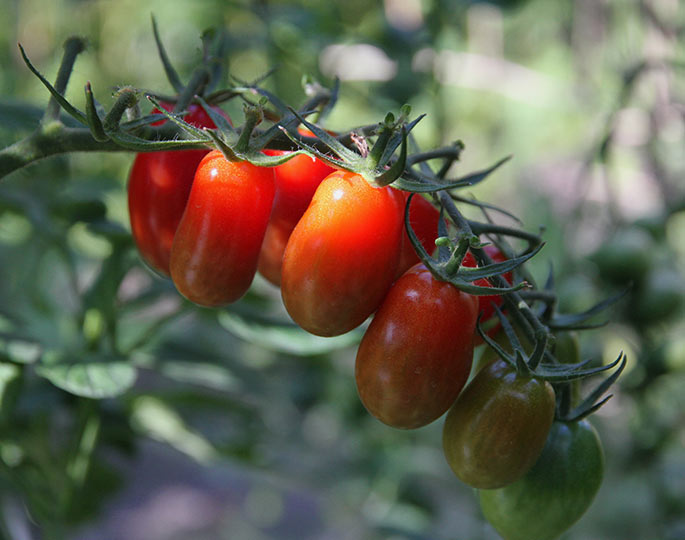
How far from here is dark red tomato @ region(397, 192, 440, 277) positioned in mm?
475

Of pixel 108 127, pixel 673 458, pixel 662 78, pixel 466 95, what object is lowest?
pixel 466 95

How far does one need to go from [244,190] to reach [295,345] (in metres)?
0.30

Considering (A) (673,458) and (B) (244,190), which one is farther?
(A) (673,458)

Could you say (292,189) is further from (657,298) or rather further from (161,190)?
(657,298)

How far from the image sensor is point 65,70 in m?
0.46

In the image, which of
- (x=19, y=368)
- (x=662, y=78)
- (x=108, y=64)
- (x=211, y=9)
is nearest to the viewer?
(x=19, y=368)

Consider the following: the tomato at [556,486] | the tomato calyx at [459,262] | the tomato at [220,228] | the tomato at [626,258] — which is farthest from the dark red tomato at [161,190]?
the tomato at [626,258]

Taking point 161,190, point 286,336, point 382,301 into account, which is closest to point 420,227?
point 382,301

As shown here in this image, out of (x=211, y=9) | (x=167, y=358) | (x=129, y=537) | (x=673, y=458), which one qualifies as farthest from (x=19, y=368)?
(x=129, y=537)

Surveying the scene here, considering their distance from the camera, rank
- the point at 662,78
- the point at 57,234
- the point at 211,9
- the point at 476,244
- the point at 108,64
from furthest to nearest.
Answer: the point at 108,64, the point at 211,9, the point at 662,78, the point at 57,234, the point at 476,244

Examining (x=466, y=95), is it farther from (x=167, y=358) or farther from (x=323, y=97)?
(x=323, y=97)

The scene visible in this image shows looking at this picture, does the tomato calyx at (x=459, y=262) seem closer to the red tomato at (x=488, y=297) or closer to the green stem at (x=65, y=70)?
the red tomato at (x=488, y=297)

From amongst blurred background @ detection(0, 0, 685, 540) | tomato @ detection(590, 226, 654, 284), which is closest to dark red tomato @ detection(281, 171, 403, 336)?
blurred background @ detection(0, 0, 685, 540)

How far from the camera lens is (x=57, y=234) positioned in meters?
0.82
